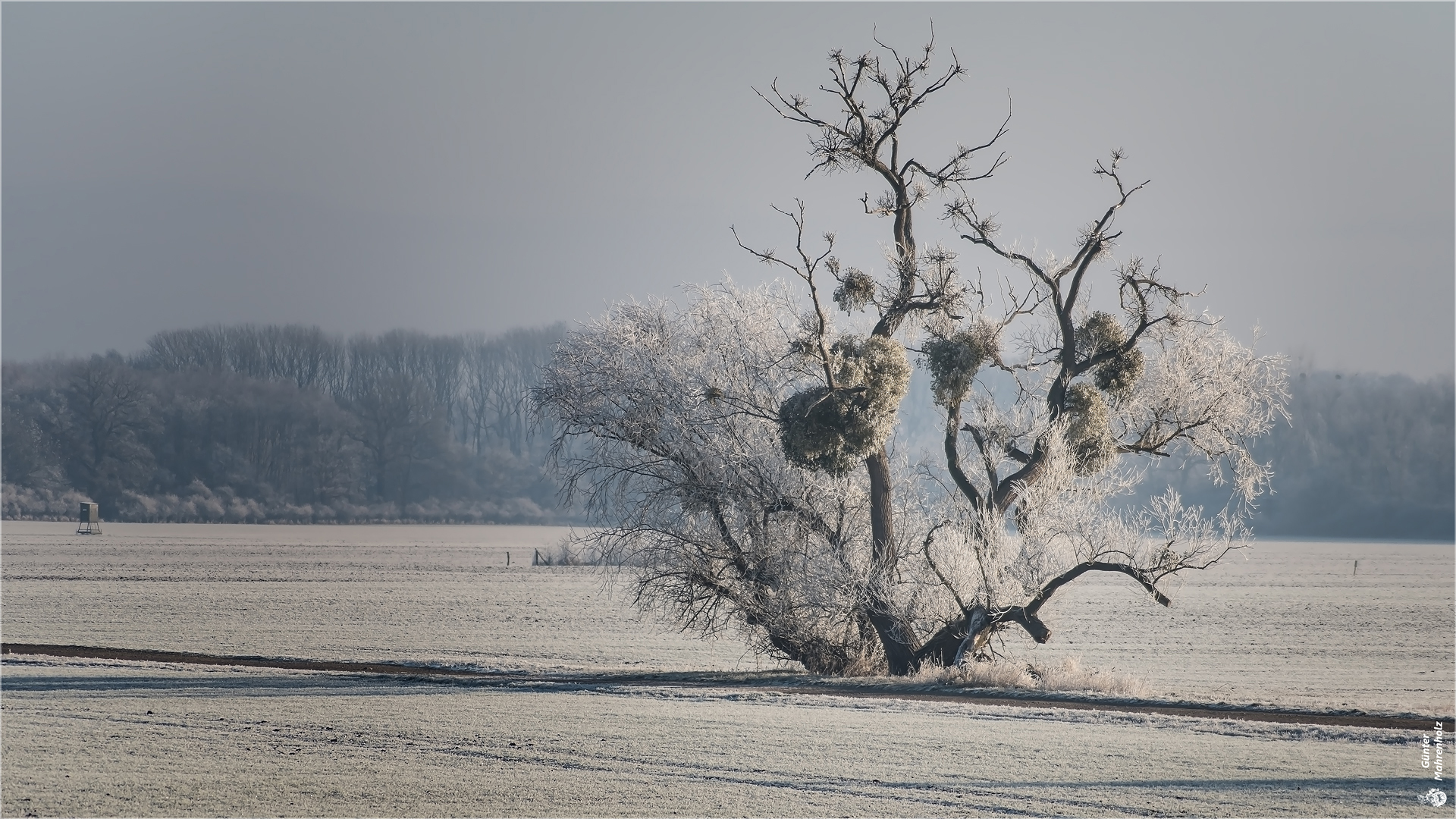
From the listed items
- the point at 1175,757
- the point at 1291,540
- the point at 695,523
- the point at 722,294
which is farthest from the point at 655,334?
the point at 1291,540

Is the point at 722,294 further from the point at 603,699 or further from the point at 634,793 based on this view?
the point at 634,793

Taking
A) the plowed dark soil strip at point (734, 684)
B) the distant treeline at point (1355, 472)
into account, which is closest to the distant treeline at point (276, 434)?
the distant treeline at point (1355, 472)

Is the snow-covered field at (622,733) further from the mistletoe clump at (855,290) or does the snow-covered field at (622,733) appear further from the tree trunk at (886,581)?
the mistletoe clump at (855,290)

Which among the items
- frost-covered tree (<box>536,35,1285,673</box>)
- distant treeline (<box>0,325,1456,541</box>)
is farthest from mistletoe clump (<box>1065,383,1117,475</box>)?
distant treeline (<box>0,325,1456,541</box>)

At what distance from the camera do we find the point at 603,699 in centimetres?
2245

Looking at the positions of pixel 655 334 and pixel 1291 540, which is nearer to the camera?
pixel 655 334

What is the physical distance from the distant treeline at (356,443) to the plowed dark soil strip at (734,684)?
109118 millimetres

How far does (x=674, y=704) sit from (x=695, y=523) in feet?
21.4

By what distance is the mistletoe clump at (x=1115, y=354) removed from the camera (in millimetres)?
25906

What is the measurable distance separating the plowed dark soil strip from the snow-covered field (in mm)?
995

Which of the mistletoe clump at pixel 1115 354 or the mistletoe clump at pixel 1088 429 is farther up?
the mistletoe clump at pixel 1115 354

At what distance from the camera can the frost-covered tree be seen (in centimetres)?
2467

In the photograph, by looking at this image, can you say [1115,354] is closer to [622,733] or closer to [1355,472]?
[622,733]

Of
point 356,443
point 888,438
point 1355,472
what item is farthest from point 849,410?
point 1355,472
